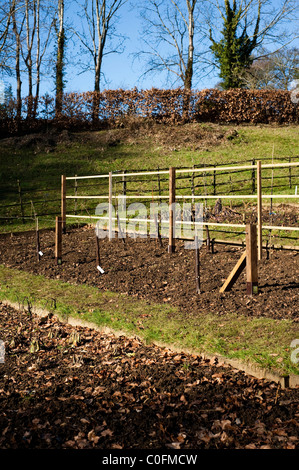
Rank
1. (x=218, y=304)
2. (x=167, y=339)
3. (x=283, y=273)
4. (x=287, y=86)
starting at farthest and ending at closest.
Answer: (x=287, y=86) < (x=283, y=273) < (x=218, y=304) < (x=167, y=339)

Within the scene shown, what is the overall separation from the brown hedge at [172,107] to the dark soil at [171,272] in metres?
12.4

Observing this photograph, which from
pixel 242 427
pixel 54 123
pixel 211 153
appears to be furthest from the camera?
pixel 54 123

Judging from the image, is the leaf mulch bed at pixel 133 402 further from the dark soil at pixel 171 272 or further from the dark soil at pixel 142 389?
the dark soil at pixel 171 272

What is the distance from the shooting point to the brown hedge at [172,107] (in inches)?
813

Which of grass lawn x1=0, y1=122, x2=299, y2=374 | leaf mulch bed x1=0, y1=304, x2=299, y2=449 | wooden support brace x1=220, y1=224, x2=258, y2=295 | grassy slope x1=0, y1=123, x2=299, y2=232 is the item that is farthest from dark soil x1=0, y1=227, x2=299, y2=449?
grassy slope x1=0, y1=123, x2=299, y2=232

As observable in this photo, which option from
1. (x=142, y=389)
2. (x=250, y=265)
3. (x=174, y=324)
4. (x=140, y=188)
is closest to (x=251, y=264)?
(x=250, y=265)

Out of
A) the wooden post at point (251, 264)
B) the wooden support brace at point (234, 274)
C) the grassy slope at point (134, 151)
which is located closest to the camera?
the wooden post at point (251, 264)

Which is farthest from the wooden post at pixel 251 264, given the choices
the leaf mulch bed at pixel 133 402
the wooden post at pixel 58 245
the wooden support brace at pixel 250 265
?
the wooden post at pixel 58 245

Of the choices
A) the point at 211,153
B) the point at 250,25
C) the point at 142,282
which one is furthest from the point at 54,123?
the point at 142,282

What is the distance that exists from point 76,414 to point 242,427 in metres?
1.19

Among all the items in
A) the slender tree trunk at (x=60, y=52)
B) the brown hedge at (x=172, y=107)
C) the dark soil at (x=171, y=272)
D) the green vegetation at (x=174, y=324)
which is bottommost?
the green vegetation at (x=174, y=324)

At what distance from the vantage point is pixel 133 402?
11.1ft

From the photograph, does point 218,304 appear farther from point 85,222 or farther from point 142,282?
point 85,222

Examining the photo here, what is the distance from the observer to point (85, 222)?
12617 mm
